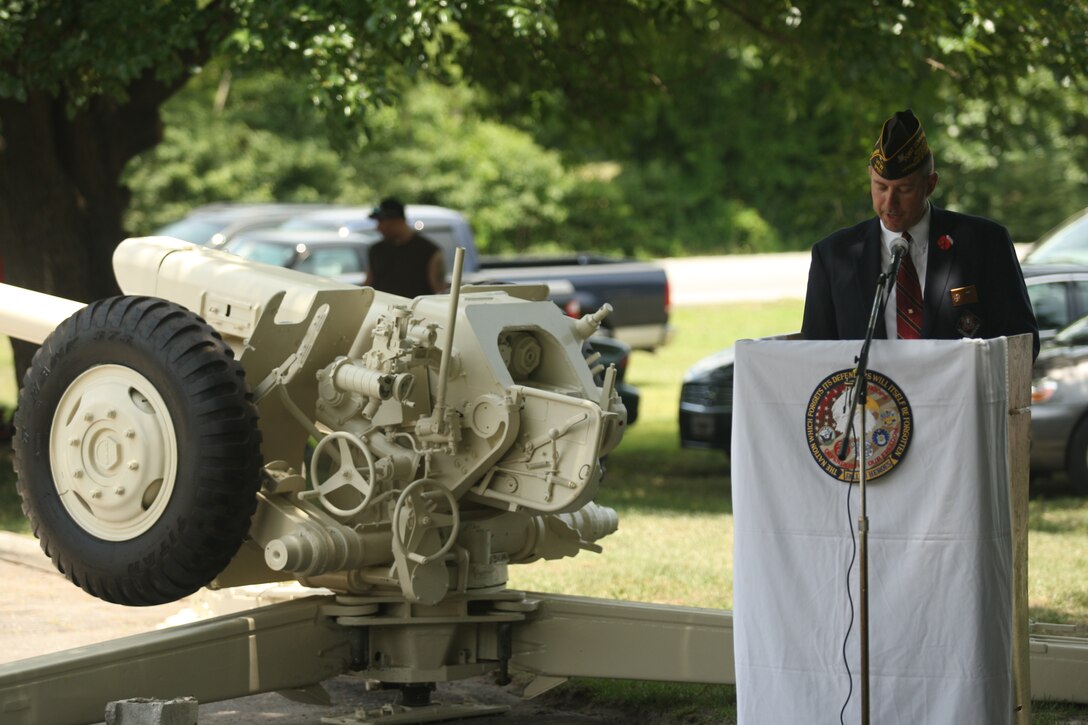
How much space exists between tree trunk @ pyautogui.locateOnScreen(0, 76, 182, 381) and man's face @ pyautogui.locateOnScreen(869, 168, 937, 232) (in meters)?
8.81

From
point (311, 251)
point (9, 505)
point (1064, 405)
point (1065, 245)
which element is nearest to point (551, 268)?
point (311, 251)

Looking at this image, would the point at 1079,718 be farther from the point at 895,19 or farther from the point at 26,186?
the point at 26,186

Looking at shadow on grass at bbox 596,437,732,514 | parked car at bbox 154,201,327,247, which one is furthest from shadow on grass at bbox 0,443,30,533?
parked car at bbox 154,201,327,247

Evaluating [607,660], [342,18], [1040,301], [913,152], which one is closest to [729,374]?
[1040,301]

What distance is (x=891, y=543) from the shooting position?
14.6 feet

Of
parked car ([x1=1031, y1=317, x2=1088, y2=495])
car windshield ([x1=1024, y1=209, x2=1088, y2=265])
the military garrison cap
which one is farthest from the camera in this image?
car windshield ([x1=1024, y1=209, x2=1088, y2=265])

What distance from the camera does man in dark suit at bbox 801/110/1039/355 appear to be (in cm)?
488

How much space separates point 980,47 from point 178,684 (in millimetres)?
7778

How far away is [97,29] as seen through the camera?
10.7 m

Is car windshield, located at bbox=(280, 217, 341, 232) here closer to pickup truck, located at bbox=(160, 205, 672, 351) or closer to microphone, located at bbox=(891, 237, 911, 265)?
pickup truck, located at bbox=(160, 205, 672, 351)

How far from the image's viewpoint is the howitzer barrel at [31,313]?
6.71 metres

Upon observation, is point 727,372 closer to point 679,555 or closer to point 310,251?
point 679,555

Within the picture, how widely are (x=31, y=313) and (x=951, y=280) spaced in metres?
3.78

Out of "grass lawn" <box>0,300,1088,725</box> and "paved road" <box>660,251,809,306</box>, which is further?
"paved road" <box>660,251,809,306</box>
